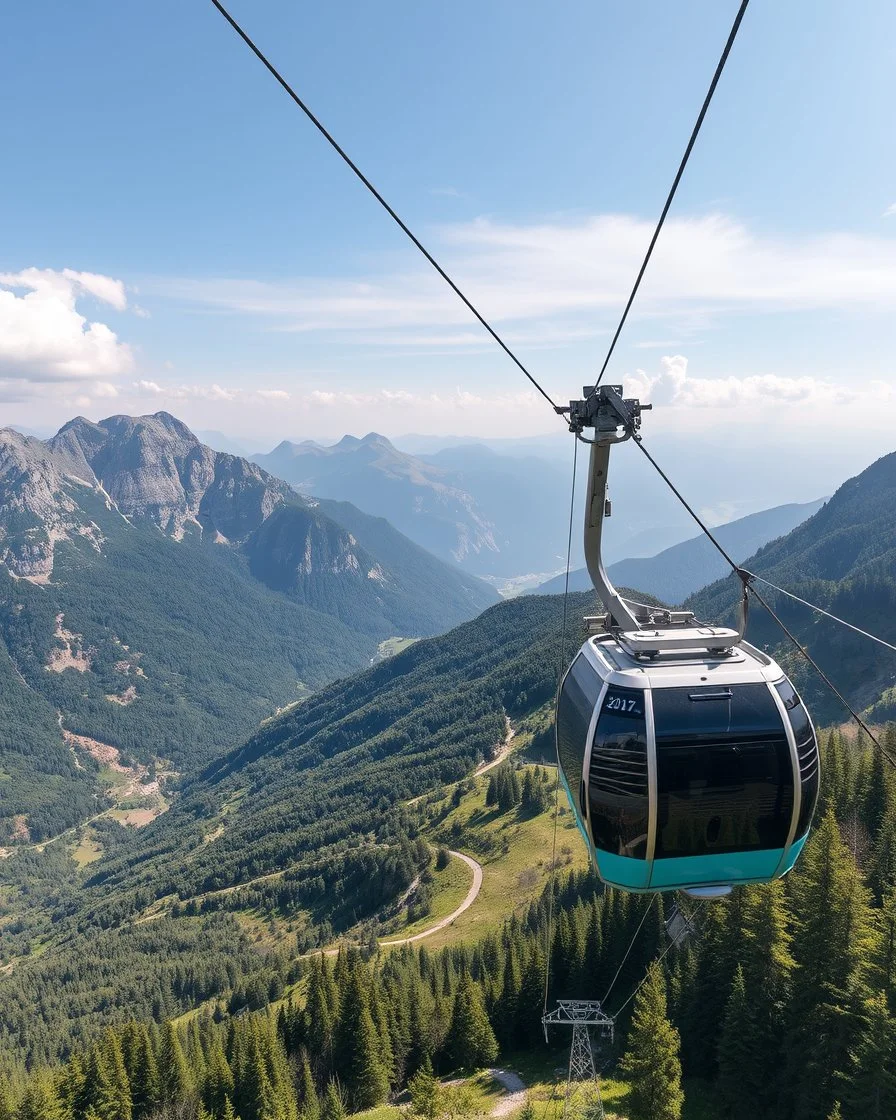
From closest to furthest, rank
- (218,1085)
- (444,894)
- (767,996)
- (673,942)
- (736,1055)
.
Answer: (736,1055), (767,996), (673,942), (218,1085), (444,894)

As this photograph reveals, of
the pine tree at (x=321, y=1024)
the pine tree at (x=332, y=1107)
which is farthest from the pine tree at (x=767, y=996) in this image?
the pine tree at (x=321, y=1024)

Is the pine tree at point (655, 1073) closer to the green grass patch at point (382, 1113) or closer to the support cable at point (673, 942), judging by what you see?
the support cable at point (673, 942)

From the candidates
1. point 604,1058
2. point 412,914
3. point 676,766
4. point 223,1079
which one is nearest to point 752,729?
point 676,766

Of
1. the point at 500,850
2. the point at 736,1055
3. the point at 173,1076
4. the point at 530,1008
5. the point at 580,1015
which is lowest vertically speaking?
the point at 500,850

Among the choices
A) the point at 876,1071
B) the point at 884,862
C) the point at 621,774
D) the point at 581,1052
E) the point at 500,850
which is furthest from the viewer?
the point at 500,850

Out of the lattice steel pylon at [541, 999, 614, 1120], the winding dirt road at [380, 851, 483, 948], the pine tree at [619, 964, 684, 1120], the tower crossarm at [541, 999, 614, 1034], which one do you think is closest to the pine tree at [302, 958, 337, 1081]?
the tower crossarm at [541, 999, 614, 1034]

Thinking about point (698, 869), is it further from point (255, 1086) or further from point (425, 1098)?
point (255, 1086)

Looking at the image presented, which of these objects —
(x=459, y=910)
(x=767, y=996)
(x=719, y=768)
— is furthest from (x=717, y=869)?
(x=459, y=910)
